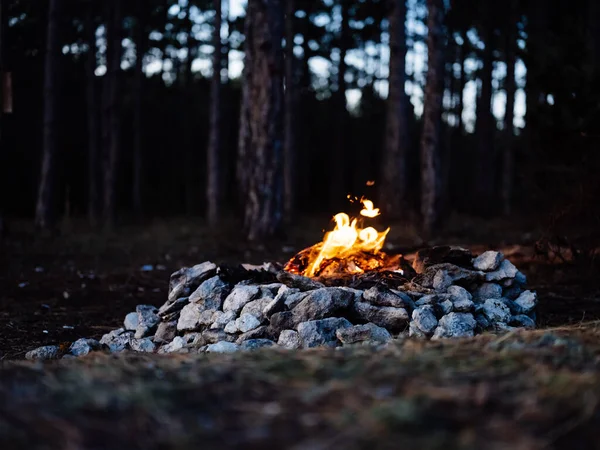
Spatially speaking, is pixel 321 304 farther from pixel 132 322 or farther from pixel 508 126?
pixel 508 126

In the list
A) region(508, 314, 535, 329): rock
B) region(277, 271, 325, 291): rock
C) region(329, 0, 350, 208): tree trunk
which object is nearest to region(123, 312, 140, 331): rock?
region(277, 271, 325, 291): rock

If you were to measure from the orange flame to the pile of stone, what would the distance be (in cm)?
48

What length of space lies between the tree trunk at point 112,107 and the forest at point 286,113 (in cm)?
5

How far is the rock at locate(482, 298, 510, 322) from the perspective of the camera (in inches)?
242

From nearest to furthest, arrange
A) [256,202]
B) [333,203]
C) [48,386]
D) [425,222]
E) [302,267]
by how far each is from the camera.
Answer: [48,386] → [302,267] → [256,202] → [425,222] → [333,203]

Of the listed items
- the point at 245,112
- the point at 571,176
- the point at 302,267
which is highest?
the point at 245,112

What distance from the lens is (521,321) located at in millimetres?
6230

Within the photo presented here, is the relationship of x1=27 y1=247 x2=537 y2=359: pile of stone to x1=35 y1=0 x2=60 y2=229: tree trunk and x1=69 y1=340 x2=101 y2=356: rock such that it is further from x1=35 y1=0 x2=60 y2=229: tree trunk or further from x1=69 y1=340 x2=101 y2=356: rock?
x1=35 y1=0 x2=60 y2=229: tree trunk

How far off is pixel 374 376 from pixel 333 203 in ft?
87.7

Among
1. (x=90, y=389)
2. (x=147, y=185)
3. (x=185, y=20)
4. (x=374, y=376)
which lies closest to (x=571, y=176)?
(x=374, y=376)

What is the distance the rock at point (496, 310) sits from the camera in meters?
6.15

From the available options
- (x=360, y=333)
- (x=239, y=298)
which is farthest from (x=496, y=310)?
(x=239, y=298)

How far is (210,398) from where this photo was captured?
2.54 m

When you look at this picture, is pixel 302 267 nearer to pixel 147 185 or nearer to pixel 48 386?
pixel 48 386
